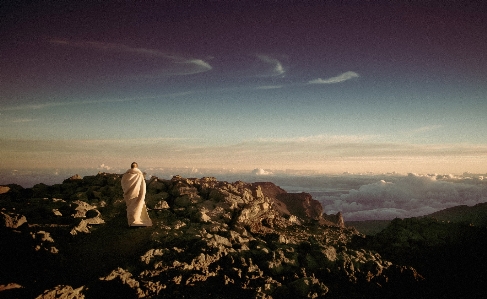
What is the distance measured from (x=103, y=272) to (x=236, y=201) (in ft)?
26.0

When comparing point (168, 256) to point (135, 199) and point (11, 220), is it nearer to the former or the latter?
point (135, 199)

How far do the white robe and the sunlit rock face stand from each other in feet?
1.51

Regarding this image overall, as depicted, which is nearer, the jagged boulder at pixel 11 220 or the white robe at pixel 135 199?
the jagged boulder at pixel 11 220

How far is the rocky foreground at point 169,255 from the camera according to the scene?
8.00 meters

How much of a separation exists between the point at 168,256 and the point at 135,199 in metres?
3.32

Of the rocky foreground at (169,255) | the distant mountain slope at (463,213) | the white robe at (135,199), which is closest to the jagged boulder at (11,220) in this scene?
the rocky foreground at (169,255)

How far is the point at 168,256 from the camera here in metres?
9.28

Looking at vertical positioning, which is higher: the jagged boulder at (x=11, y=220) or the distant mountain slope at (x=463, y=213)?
the jagged boulder at (x=11, y=220)

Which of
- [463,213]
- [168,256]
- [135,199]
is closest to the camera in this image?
[168,256]

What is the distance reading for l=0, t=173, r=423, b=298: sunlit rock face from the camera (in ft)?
26.2

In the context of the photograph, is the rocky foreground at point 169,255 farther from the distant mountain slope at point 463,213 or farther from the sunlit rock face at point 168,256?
the distant mountain slope at point 463,213

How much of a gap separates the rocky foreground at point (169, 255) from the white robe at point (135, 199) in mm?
421

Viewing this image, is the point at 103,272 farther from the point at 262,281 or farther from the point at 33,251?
the point at 262,281

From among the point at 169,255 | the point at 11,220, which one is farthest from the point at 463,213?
the point at 11,220
